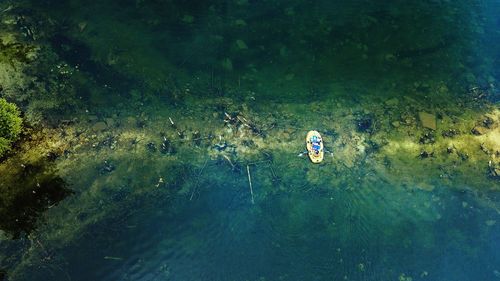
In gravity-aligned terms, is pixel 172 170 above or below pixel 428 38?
below

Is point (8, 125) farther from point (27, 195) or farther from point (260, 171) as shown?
point (260, 171)

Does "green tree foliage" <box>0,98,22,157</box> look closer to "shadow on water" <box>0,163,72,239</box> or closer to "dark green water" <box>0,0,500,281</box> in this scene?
"shadow on water" <box>0,163,72,239</box>

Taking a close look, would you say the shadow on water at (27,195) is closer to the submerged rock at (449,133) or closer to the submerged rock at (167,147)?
the submerged rock at (167,147)

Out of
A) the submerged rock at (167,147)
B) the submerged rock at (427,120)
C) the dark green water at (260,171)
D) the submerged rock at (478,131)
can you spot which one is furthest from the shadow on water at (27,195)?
the submerged rock at (478,131)

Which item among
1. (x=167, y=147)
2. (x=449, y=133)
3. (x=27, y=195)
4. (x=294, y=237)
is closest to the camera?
(x=27, y=195)

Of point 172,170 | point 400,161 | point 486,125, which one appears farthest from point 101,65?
point 486,125

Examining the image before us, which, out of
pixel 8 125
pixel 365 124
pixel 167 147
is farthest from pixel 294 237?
pixel 8 125

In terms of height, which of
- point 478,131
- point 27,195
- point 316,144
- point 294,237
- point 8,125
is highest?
point 8,125

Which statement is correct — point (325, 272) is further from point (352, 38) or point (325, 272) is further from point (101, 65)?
point (101, 65)
